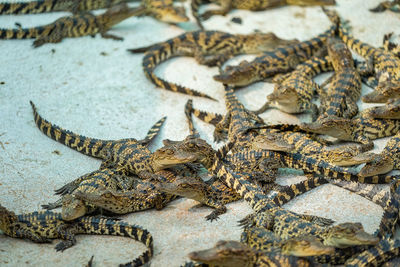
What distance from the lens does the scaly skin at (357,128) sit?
6.84m

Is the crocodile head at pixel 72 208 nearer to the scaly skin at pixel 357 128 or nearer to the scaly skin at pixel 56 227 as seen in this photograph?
the scaly skin at pixel 56 227

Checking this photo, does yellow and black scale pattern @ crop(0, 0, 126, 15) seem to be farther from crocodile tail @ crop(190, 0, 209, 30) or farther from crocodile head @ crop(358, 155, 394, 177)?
crocodile head @ crop(358, 155, 394, 177)

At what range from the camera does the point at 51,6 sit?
998 cm

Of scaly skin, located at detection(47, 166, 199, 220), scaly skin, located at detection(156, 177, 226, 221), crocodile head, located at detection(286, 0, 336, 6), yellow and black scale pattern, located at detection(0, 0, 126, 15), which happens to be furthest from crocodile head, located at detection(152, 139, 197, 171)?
crocodile head, located at detection(286, 0, 336, 6)

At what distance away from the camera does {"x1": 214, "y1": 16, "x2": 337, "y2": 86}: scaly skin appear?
8.18 metres

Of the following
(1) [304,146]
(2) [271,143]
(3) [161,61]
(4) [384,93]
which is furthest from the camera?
(3) [161,61]

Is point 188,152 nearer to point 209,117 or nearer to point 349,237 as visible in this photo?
point 209,117

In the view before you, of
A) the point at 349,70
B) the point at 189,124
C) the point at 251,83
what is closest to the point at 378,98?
the point at 349,70

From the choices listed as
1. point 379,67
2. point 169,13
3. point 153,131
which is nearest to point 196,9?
point 169,13

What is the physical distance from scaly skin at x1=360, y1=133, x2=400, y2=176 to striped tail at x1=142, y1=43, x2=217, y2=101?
105 inches

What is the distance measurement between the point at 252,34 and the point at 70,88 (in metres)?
3.24

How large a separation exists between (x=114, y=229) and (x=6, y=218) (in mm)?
1066

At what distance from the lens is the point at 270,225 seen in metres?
5.42

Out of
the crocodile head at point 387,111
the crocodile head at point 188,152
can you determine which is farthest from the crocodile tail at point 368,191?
the crocodile head at point 188,152
